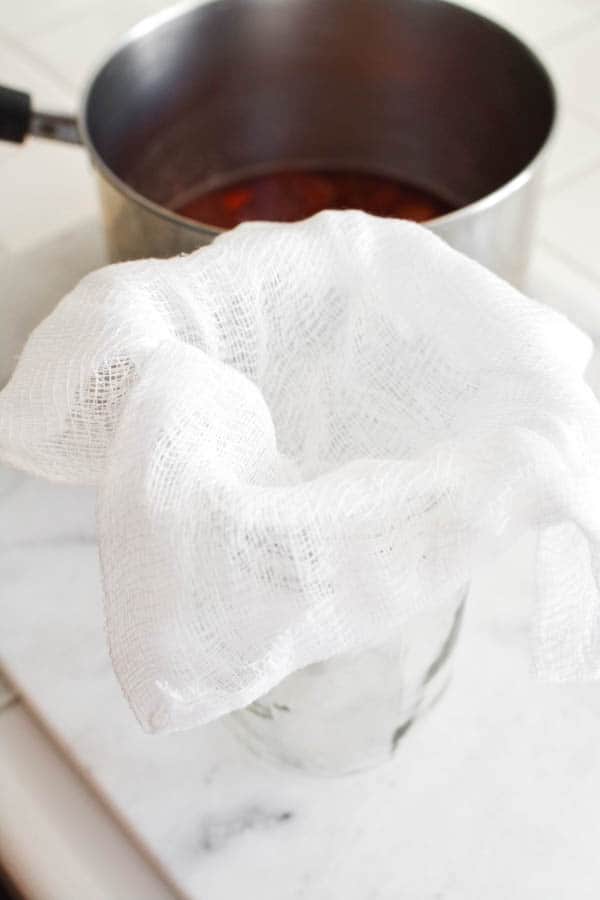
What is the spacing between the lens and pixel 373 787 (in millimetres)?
274

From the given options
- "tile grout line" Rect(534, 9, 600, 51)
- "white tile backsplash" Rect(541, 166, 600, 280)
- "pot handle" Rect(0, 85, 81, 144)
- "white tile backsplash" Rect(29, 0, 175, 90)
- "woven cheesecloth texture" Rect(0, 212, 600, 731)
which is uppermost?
"pot handle" Rect(0, 85, 81, 144)

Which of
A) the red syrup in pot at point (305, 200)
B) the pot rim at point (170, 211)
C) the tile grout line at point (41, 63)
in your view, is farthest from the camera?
the tile grout line at point (41, 63)

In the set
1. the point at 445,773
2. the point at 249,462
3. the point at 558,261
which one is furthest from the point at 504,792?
the point at 558,261

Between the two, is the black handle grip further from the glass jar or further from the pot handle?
the glass jar

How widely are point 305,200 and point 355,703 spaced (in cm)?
20

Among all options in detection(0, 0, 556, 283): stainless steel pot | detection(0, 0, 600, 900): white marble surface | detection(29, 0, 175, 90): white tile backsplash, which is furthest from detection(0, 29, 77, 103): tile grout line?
detection(0, 0, 600, 900): white marble surface

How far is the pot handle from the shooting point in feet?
1.13

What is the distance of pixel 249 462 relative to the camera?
209 millimetres

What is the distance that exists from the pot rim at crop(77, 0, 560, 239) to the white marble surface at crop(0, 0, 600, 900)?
0.31 feet

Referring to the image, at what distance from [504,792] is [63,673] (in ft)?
0.38

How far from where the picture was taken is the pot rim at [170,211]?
0.29 metres

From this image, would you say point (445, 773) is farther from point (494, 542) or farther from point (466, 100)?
point (466, 100)

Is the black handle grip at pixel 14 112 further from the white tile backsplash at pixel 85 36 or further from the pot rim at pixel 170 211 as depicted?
the white tile backsplash at pixel 85 36

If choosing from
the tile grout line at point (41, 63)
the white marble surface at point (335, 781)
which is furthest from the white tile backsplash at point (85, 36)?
the white marble surface at point (335, 781)
